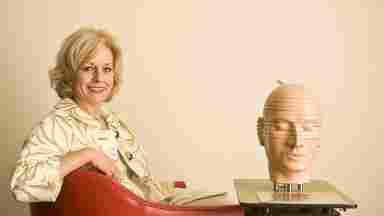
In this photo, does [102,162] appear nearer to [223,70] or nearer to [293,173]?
[293,173]

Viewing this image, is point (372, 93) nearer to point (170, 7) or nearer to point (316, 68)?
point (316, 68)

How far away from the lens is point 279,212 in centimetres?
195

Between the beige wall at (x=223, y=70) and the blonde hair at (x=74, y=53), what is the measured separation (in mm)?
961

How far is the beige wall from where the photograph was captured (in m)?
3.40

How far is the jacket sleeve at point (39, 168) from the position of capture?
2021mm

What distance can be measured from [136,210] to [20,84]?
5.50ft

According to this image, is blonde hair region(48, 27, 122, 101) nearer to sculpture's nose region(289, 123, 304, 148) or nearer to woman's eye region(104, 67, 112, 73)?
woman's eye region(104, 67, 112, 73)

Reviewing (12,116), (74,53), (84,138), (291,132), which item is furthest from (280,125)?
(12,116)

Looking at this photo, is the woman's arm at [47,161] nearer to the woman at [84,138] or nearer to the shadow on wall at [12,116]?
the woman at [84,138]

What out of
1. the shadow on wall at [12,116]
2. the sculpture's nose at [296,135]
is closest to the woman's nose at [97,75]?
the sculpture's nose at [296,135]

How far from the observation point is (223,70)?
3441 millimetres

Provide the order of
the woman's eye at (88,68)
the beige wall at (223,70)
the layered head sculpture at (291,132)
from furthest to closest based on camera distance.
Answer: the beige wall at (223,70), the woman's eye at (88,68), the layered head sculpture at (291,132)

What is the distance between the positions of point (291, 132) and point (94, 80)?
2.71ft

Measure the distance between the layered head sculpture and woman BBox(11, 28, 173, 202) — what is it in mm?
601
